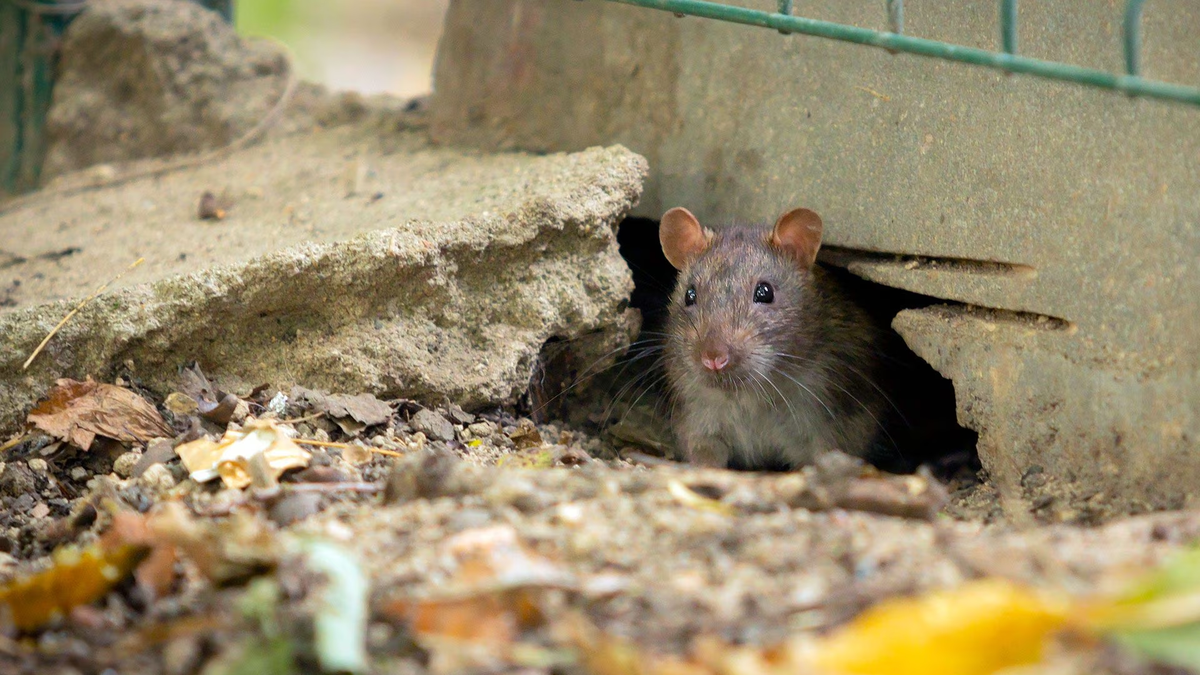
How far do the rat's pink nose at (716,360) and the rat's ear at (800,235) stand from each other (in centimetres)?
65

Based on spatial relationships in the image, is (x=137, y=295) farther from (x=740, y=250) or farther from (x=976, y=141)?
(x=976, y=141)

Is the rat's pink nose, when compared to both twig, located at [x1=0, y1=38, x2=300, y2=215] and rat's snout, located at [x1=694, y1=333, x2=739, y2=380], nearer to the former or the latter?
rat's snout, located at [x1=694, y1=333, x2=739, y2=380]

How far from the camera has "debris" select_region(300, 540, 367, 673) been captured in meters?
2.09

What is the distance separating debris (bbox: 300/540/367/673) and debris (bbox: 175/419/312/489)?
109cm

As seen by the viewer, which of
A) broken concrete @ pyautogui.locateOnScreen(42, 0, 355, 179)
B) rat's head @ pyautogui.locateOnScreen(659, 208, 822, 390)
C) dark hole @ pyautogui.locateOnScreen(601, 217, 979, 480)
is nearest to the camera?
rat's head @ pyautogui.locateOnScreen(659, 208, 822, 390)

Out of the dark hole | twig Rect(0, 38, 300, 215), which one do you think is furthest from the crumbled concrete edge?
twig Rect(0, 38, 300, 215)

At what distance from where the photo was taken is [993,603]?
2.00 m

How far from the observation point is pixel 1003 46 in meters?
3.08

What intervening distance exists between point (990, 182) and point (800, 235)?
3.95 feet

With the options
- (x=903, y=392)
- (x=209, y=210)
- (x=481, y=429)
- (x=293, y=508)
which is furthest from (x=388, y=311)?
(x=903, y=392)

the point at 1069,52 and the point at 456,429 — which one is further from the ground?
the point at 1069,52

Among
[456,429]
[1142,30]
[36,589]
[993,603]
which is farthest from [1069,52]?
[36,589]

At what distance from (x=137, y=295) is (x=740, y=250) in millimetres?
2802

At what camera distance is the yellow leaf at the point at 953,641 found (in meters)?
1.95
